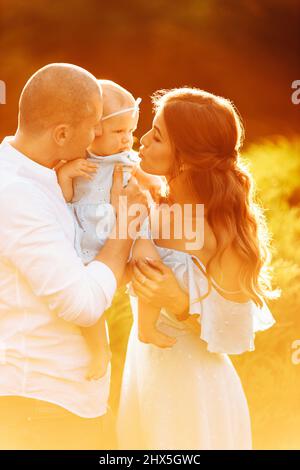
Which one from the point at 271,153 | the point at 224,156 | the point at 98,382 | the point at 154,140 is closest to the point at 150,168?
the point at 154,140

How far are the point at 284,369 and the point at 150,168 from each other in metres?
2.68

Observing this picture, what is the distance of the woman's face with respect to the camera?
2.67 m

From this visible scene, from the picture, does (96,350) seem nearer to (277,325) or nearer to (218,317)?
(218,317)

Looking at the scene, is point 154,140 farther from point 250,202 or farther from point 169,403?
point 169,403

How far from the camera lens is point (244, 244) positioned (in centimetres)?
267

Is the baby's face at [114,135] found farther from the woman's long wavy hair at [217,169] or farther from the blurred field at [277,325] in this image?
the blurred field at [277,325]

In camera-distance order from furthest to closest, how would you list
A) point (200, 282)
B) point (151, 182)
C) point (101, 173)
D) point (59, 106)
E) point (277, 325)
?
point (277, 325) < point (151, 182) < point (101, 173) < point (200, 282) < point (59, 106)

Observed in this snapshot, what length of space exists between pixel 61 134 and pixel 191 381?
3.52ft

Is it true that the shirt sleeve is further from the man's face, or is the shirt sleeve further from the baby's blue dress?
the baby's blue dress

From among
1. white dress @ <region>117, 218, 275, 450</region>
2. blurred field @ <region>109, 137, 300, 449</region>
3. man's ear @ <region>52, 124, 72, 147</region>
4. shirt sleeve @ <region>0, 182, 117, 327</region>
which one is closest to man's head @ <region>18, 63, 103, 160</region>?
man's ear @ <region>52, 124, 72, 147</region>

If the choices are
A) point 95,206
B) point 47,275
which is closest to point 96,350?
point 47,275

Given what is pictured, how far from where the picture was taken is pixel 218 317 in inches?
104

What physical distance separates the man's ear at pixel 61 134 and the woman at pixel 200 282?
38 cm

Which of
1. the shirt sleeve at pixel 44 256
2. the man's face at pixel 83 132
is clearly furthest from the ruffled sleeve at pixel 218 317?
the man's face at pixel 83 132
